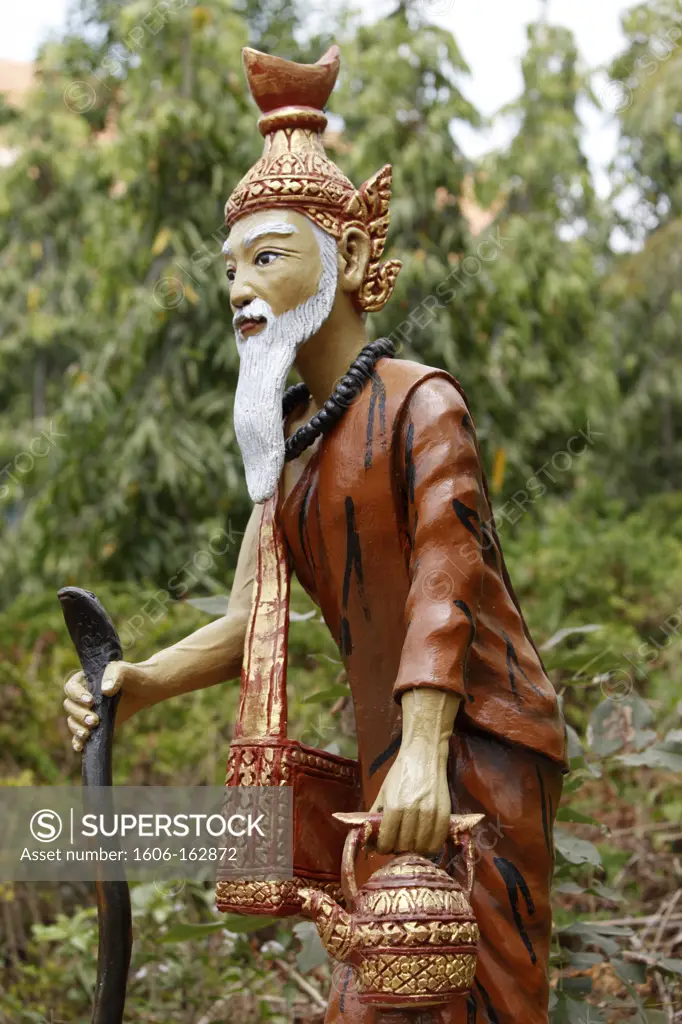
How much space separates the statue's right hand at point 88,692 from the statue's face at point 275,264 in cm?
76

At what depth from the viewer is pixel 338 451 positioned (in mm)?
2643

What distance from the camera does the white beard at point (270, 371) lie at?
2689mm

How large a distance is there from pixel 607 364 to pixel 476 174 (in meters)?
2.39

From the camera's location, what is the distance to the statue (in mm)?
2354

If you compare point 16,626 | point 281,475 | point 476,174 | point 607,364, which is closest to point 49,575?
point 16,626

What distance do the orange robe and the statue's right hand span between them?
1.50 feet

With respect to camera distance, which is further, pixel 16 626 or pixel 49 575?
pixel 49 575

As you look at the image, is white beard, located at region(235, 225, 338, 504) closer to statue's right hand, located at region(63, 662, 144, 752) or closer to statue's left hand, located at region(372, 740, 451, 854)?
statue's right hand, located at region(63, 662, 144, 752)

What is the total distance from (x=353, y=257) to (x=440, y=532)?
28.3 inches

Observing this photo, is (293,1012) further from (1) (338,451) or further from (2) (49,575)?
(2) (49,575)
